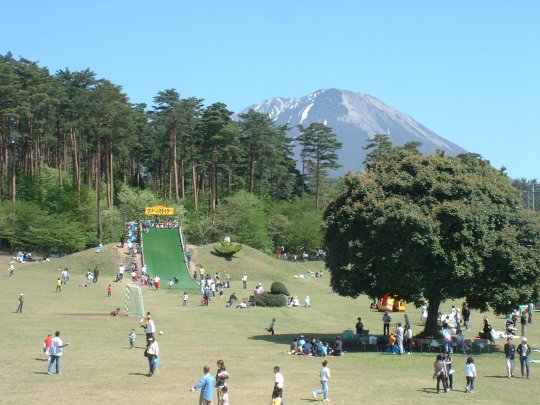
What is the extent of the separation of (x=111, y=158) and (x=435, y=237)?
61929 mm

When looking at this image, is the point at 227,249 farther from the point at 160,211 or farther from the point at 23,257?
the point at 23,257

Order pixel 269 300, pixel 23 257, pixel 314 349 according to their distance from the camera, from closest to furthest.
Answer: pixel 314 349 < pixel 269 300 < pixel 23 257

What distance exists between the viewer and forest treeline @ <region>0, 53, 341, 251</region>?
73562 millimetres

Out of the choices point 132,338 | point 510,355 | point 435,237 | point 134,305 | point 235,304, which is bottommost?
point 510,355

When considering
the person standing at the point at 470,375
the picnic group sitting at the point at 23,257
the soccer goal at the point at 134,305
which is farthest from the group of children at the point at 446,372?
the picnic group sitting at the point at 23,257

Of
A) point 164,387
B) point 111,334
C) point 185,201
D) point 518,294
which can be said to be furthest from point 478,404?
point 185,201

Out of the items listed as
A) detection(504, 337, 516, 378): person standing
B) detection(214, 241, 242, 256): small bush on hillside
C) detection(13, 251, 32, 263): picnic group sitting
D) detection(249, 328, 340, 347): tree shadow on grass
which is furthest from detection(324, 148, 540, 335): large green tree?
detection(13, 251, 32, 263): picnic group sitting

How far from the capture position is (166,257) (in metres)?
64.3

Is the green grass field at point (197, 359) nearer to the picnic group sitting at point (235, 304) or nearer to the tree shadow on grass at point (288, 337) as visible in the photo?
the tree shadow on grass at point (288, 337)

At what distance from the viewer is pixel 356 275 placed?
31875 millimetres

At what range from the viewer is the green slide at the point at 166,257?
58.4m

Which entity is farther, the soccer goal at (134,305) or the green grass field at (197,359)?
the soccer goal at (134,305)

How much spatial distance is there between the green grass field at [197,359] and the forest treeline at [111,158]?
25.0 metres

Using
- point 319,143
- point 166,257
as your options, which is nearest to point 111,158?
point 166,257
